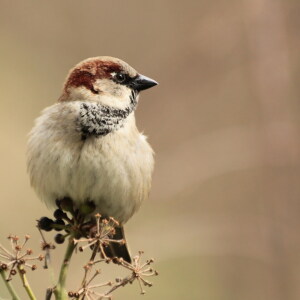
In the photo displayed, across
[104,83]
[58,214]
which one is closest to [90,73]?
[104,83]

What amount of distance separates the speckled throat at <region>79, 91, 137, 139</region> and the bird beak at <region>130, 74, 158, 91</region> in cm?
16

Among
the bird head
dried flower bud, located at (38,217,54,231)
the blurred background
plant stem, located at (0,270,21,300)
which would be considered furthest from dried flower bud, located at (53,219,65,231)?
the bird head

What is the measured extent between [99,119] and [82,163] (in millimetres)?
182

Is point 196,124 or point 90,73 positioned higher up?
point 90,73

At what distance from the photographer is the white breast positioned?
104 inches

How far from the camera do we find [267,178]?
8.08 ft

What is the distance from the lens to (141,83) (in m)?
2.89

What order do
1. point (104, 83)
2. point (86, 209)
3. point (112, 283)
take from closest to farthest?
point (112, 283) → point (86, 209) → point (104, 83)

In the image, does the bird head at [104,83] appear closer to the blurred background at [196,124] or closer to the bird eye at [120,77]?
the bird eye at [120,77]

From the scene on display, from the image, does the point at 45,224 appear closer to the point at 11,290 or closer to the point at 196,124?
the point at 11,290

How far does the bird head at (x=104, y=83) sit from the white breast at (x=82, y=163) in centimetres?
7

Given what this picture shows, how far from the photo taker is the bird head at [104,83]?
9.28 ft

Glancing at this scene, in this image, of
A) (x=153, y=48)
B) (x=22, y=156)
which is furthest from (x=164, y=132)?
(x=22, y=156)

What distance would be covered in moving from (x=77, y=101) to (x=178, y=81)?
1256 millimetres
